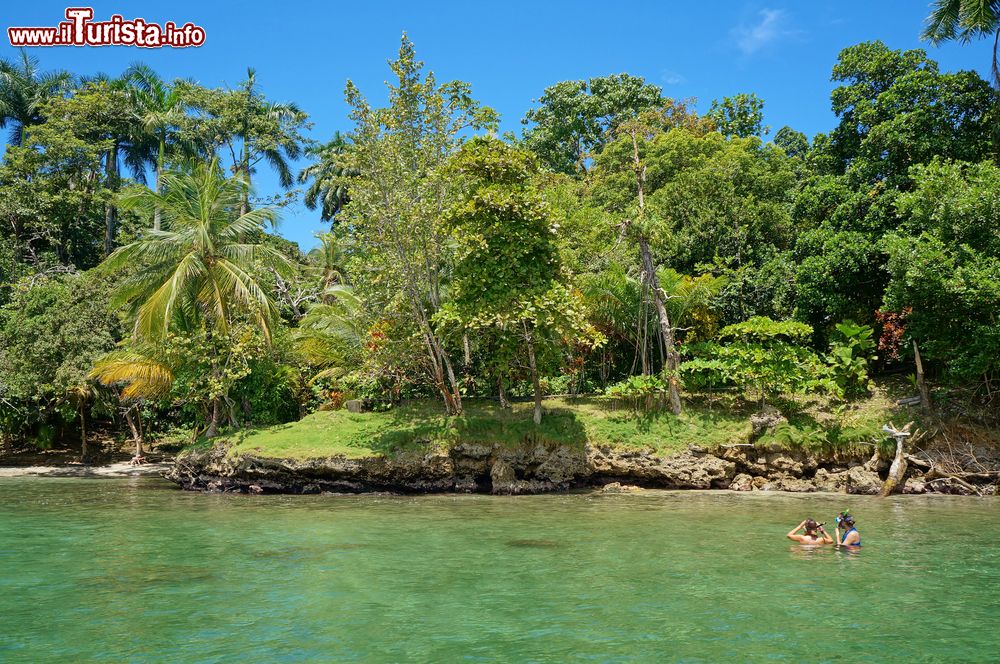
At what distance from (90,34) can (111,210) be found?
68.7 ft

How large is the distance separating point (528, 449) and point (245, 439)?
8072mm

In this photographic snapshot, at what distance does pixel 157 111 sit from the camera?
38.7 metres

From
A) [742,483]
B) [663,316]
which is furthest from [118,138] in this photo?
[742,483]

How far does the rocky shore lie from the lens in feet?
62.8

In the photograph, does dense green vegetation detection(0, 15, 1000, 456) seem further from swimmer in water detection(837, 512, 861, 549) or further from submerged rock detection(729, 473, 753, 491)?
swimmer in water detection(837, 512, 861, 549)

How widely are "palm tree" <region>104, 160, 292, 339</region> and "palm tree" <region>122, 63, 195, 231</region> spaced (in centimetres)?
1424

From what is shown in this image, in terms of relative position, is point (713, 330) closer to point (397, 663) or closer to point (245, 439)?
point (245, 439)

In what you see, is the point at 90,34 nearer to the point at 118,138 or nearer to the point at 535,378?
the point at 535,378

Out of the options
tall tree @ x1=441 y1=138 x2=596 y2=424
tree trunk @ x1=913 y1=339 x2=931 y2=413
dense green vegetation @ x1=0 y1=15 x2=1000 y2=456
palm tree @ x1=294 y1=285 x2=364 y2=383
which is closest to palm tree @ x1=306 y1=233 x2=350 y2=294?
dense green vegetation @ x1=0 y1=15 x2=1000 y2=456

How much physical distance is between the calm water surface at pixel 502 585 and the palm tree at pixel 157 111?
1031 inches

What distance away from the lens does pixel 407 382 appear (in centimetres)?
2342

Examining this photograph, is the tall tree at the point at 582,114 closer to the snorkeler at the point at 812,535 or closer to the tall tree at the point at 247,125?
the tall tree at the point at 247,125

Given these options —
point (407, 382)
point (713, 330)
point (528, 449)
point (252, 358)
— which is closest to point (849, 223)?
point (713, 330)

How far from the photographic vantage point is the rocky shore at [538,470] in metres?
19.1
